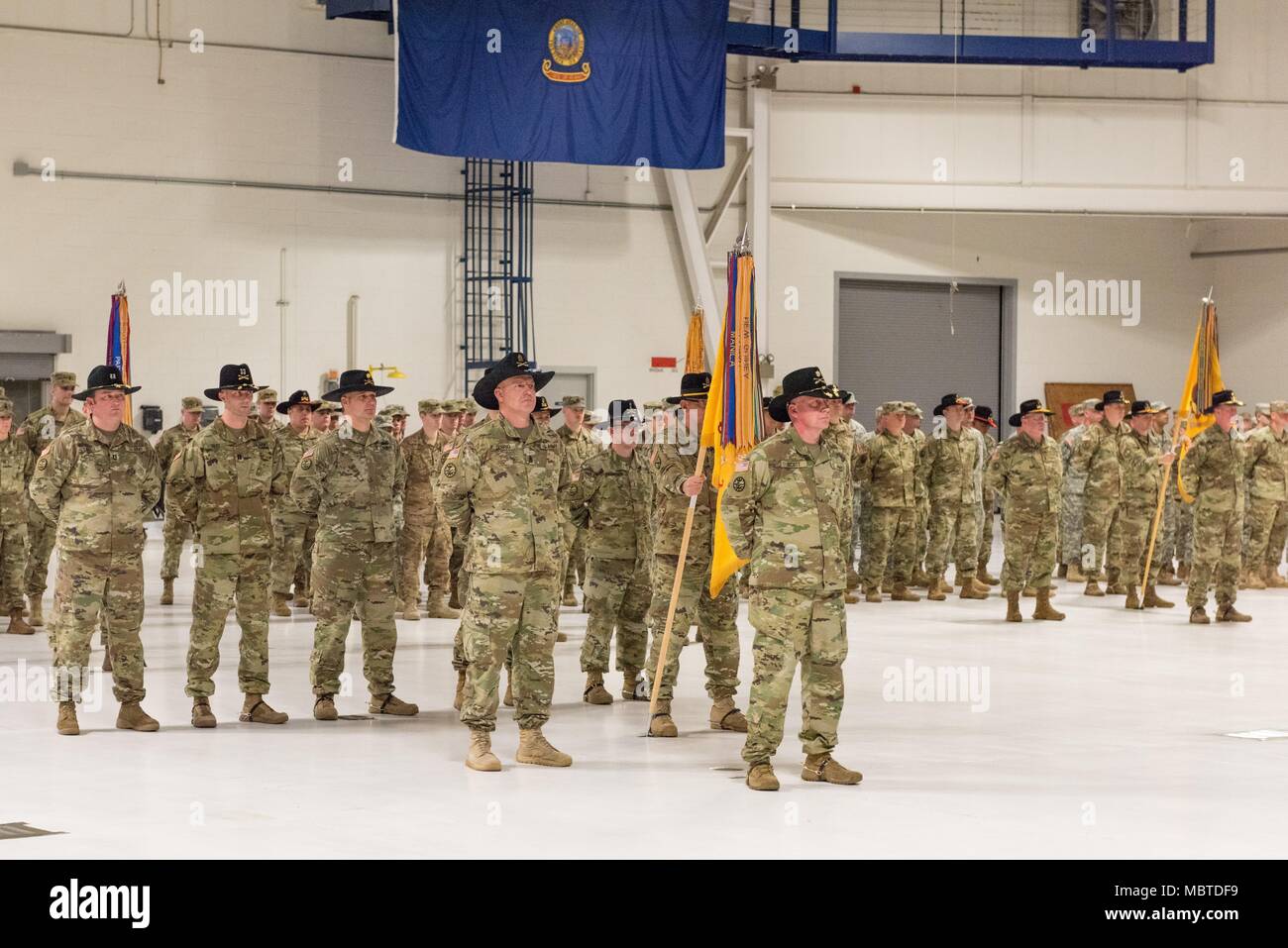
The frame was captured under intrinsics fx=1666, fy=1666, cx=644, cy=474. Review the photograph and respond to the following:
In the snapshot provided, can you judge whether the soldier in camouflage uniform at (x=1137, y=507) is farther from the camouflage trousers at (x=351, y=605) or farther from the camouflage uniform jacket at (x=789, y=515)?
the camouflage uniform jacket at (x=789, y=515)

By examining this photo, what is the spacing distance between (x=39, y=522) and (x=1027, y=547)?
834 centimetres

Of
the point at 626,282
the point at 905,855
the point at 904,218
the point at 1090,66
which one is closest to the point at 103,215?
the point at 626,282

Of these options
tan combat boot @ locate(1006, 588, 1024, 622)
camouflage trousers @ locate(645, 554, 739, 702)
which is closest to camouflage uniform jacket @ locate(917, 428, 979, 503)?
tan combat boot @ locate(1006, 588, 1024, 622)

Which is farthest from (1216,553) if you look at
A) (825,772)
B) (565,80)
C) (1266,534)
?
(565,80)

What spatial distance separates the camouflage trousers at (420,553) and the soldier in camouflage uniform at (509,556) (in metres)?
6.57

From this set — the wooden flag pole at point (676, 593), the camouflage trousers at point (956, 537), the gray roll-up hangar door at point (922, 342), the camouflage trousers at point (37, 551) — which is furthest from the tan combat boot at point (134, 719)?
the gray roll-up hangar door at point (922, 342)

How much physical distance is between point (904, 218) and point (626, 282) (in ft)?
15.3

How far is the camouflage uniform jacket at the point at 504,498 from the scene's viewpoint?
25.8 ft

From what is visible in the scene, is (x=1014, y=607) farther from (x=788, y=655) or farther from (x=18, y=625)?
(x=18, y=625)

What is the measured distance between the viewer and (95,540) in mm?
8695

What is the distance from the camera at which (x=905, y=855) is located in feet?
20.0

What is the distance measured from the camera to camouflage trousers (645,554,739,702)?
8.92m

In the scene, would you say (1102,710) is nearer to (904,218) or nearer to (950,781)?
(950,781)
